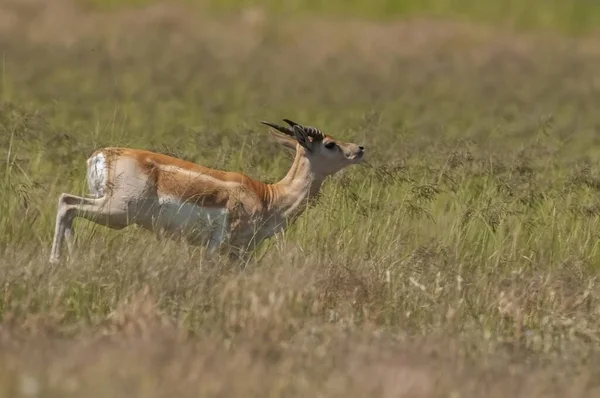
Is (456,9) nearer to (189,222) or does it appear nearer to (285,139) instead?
(285,139)

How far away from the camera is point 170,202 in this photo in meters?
8.90

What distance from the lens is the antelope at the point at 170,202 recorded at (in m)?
8.77

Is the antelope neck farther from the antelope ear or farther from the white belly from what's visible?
the white belly

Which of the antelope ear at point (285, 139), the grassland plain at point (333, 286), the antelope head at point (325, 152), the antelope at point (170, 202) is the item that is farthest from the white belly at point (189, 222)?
the antelope ear at point (285, 139)

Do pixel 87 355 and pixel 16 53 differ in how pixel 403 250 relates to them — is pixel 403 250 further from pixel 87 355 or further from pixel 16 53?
pixel 16 53

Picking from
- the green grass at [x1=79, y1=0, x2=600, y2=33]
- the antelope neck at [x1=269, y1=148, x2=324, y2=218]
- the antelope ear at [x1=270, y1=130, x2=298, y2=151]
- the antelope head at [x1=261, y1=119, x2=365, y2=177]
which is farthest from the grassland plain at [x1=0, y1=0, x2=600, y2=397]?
the green grass at [x1=79, y1=0, x2=600, y2=33]

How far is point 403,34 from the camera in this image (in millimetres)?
31031

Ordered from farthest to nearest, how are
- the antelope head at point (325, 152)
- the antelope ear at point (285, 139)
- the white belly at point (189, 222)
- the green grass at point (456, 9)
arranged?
the green grass at point (456, 9) < the antelope ear at point (285, 139) < the antelope head at point (325, 152) < the white belly at point (189, 222)

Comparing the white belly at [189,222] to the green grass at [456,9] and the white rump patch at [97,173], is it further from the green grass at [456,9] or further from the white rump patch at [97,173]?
the green grass at [456,9]

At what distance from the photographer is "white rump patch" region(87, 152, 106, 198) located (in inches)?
347

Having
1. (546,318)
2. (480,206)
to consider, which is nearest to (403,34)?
(480,206)

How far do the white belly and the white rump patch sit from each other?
37 centimetres

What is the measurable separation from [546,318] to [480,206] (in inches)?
81.9

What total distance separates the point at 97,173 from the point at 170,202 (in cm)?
48
